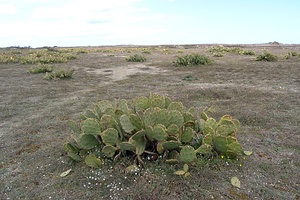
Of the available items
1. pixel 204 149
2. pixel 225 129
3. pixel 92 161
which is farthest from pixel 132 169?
pixel 225 129

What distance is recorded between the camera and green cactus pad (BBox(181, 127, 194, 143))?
10.3 feet

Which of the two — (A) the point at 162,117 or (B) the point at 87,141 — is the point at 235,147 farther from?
(B) the point at 87,141

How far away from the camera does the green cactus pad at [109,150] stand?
3050 mm

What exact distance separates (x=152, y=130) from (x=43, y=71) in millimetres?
10746

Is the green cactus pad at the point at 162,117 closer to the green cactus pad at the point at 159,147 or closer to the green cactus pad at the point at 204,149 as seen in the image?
the green cactus pad at the point at 159,147

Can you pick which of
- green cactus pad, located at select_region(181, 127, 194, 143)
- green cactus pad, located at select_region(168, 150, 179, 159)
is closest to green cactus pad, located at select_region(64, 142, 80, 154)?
green cactus pad, located at select_region(168, 150, 179, 159)

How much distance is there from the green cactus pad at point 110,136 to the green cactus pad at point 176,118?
0.67m

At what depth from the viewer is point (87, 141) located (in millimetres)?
3314

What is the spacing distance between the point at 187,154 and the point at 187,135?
1.20ft

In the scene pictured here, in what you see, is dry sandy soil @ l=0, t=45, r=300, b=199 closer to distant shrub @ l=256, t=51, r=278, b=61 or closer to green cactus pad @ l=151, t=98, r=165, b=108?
green cactus pad @ l=151, t=98, r=165, b=108

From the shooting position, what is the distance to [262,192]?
2697 millimetres

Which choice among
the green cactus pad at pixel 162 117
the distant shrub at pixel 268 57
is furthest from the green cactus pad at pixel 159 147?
the distant shrub at pixel 268 57

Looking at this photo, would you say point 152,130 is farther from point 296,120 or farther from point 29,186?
point 296,120

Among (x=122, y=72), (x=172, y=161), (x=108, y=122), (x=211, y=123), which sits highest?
(x=108, y=122)
